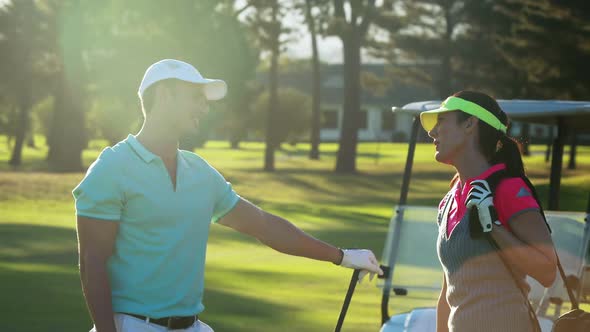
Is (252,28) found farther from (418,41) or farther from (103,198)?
(103,198)

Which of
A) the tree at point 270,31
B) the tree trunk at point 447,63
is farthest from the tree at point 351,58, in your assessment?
the tree trunk at point 447,63

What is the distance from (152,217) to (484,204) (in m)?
1.11

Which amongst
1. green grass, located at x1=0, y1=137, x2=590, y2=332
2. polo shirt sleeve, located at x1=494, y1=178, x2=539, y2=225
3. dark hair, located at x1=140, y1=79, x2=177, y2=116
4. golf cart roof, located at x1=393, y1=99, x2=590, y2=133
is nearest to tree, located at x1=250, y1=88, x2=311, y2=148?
green grass, located at x1=0, y1=137, x2=590, y2=332

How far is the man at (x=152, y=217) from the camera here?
12.8ft

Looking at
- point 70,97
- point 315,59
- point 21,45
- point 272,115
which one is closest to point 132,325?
point 70,97

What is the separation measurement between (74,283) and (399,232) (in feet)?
20.3

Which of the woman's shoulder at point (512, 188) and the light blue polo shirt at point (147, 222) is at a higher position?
the woman's shoulder at point (512, 188)

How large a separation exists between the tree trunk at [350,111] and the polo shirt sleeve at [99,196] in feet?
156

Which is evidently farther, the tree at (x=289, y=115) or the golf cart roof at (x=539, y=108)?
the tree at (x=289, y=115)

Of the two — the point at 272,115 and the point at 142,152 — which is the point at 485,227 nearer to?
the point at 142,152

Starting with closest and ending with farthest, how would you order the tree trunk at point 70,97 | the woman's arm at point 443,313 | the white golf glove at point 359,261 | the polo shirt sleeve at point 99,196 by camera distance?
the polo shirt sleeve at point 99,196, the woman's arm at point 443,313, the white golf glove at point 359,261, the tree trunk at point 70,97

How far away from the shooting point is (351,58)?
2023 inches

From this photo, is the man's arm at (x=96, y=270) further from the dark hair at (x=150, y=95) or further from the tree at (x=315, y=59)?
the tree at (x=315, y=59)

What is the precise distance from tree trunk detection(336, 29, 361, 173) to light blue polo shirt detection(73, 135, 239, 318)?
4727cm
